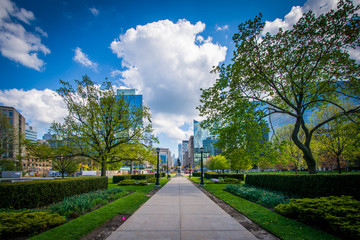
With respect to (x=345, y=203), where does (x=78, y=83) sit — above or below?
above

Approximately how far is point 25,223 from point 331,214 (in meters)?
9.09

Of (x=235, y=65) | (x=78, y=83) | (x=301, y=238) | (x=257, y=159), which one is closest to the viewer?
(x=301, y=238)

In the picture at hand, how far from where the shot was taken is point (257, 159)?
45.3ft

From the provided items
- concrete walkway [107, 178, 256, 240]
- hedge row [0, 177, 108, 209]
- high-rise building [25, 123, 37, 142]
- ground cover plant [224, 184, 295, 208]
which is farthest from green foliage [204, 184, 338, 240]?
high-rise building [25, 123, 37, 142]

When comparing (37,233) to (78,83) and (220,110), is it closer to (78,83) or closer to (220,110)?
(220,110)

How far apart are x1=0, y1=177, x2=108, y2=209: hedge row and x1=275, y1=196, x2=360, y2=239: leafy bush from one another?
11335mm

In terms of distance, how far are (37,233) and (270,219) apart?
304 inches

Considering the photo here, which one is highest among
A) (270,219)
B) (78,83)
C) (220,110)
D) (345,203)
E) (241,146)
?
(78,83)

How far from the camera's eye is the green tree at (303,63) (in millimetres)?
12227

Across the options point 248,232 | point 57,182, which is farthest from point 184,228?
point 57,182

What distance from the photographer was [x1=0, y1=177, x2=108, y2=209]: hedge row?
312 inches

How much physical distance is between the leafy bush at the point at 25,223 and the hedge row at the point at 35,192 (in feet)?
10.2

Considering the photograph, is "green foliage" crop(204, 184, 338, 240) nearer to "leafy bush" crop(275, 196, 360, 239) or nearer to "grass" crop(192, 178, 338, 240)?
"grass" crop(192, 178, 338, 240)

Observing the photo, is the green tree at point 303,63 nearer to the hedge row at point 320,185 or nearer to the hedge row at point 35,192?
the hedge row at point 320,185
